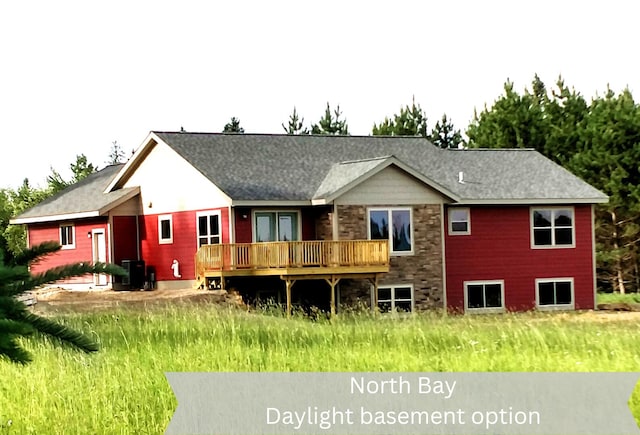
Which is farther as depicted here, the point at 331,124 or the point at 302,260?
the point at 331,124

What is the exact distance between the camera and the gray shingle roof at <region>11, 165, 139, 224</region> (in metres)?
37.4

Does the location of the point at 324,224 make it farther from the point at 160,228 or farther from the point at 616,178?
the point at 616,178

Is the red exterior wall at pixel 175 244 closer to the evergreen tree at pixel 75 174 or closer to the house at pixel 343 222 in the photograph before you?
the house at pixel 343 222

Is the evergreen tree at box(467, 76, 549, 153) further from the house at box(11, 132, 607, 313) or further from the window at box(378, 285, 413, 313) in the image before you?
the window at box(378, 285, 413, 313)

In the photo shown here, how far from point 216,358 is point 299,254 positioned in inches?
715

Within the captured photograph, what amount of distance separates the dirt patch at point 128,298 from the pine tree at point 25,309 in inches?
811

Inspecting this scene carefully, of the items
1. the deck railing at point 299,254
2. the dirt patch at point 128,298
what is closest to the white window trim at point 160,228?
the dirt patch at point 128,298

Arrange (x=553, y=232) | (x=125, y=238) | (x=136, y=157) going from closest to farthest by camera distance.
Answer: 1. (x=553, y=232)
2. (x=125, y=238)
3. (x=136, y=157)

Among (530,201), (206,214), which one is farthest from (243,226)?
(530,201)

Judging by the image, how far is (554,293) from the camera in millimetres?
36781

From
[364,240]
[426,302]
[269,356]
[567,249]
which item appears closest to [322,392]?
[269,356]

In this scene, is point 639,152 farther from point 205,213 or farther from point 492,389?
point 492,389

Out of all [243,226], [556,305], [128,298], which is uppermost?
[243,226]

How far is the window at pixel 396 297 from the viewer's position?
33594 mm
